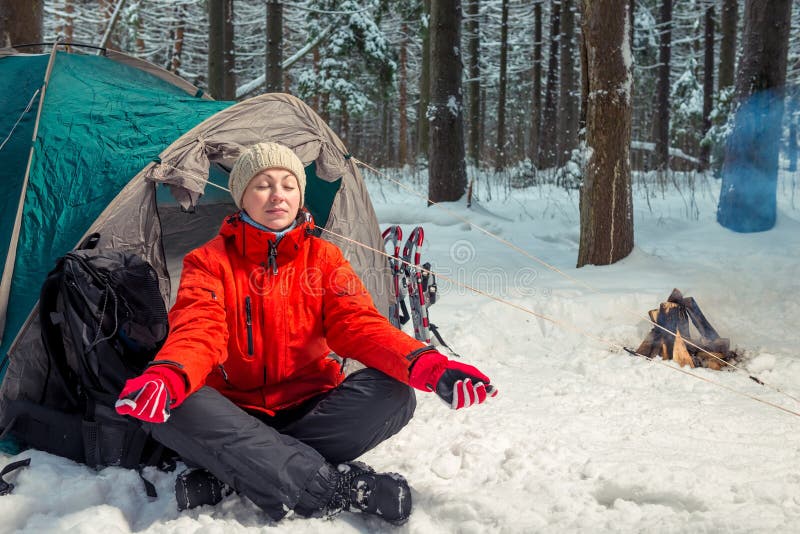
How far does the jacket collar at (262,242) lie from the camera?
235 cm

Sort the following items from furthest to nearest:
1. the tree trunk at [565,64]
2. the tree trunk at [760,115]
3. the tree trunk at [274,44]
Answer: the tree trunk at [565,64], the tree trunk at [274,44], the tree trunk at [760,115]

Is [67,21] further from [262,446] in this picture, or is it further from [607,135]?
[262,446]

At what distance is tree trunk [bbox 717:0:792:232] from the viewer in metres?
5.76

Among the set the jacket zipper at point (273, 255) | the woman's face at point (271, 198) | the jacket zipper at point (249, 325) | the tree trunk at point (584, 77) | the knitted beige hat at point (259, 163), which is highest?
the tree trunk at point (584, 77)

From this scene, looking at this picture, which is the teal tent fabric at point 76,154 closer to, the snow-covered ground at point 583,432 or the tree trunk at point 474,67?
the snow-covered ground at point 583,432

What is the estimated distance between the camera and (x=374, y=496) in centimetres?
204

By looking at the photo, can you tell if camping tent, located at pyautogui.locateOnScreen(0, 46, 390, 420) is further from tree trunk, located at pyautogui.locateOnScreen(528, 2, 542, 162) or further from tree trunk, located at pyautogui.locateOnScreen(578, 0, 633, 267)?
tree trunk, located at pyautogui.locateOnScreen(528, 2, 542, 162)

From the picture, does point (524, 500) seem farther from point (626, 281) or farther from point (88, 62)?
point (88, 62)

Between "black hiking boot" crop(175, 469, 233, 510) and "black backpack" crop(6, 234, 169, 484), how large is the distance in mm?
402

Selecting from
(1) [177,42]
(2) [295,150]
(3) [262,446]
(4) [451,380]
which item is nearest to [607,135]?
(2) [295,150]

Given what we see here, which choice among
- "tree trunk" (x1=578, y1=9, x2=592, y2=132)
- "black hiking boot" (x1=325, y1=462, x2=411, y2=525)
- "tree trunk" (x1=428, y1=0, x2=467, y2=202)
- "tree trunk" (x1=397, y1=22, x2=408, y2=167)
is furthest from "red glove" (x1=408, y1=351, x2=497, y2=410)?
"tree trunk" (x1=397, y1=22, x2=408, y2=167)

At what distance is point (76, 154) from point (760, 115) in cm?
579

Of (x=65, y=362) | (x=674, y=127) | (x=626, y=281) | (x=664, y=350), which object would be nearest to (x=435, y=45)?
(x=626, y=281)

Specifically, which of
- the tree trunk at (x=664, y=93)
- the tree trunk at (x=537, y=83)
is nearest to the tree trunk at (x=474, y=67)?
the tree trunk at (x=537, y=83)
